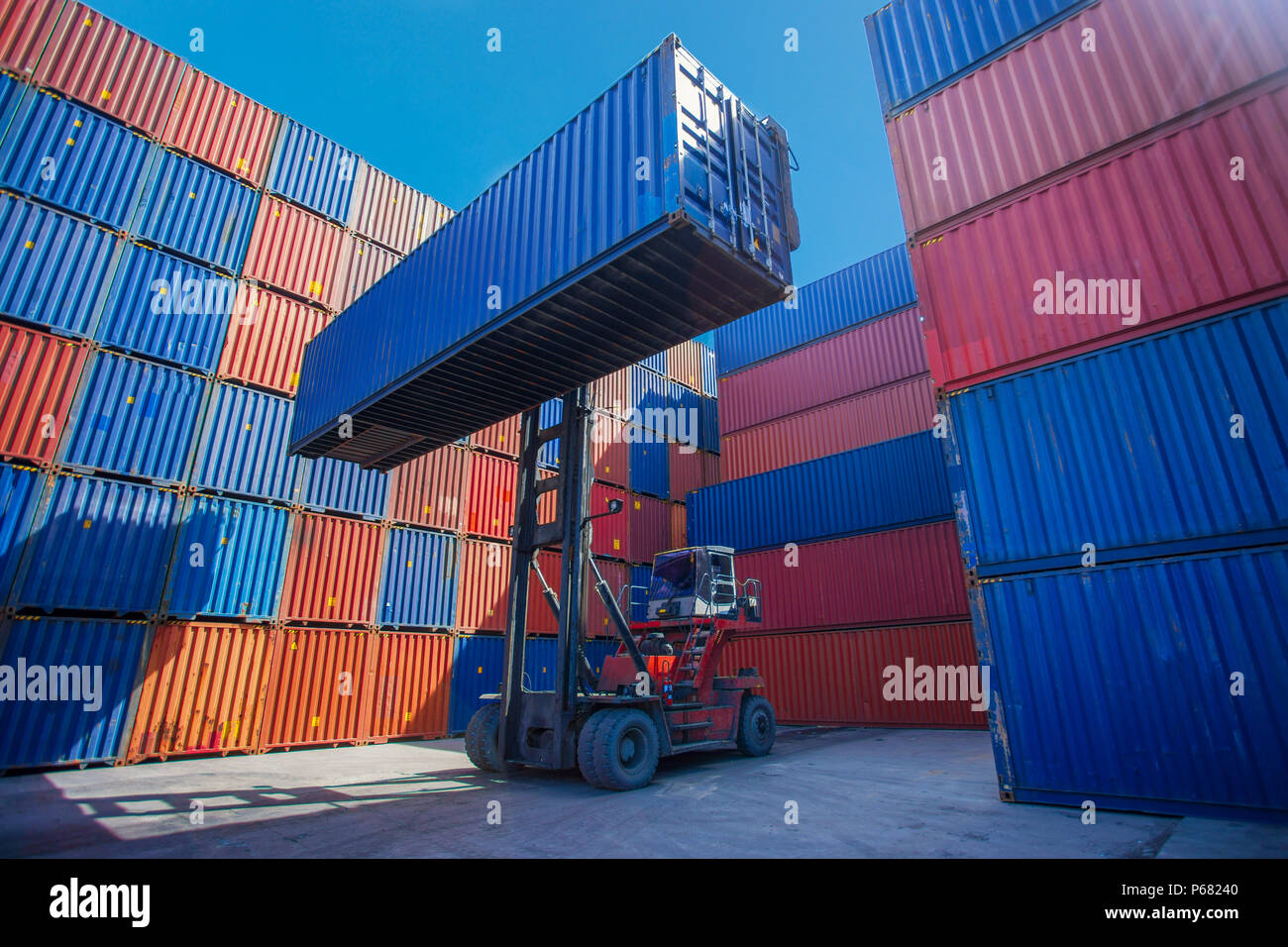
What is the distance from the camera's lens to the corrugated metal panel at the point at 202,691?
33.2 ft

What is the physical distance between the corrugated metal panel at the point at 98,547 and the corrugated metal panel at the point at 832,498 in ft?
44.5

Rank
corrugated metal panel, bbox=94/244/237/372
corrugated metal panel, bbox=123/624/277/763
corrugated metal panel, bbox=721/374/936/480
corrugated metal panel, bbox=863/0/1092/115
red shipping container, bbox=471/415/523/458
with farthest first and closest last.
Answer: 1. corrugated metal panel, bbox=721/374/936/480
2. red shipping container, bbox=471/415/523/458
3. corrugated metal panel, bbox=94/244/237/372
4. corrugated metal panel, bbox=123/624/277/763
5. corrugated metal panel, bbox=863/0/1092/115

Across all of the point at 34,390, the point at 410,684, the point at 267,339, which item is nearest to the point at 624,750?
the point at 410,684

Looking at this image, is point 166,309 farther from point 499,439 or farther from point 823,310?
point 823,310

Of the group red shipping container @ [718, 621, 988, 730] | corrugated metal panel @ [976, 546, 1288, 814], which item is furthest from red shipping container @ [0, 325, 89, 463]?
red shipping container @ [718, 621, 988, 730]

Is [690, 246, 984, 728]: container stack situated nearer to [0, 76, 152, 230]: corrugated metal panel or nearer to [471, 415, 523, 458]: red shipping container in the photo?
[471, 415, 523, 458]: red shipping container

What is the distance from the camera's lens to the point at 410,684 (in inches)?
527

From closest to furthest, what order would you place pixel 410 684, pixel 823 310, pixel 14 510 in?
pixel 14 510, pixel 410 684, pixel 823 310

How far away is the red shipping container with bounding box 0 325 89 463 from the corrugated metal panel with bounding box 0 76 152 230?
2693mm

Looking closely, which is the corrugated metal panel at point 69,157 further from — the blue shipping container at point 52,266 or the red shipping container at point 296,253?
the red shipping container at point 296,253

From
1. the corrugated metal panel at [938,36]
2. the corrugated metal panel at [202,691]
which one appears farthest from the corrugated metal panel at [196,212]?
the corrugated metal panel at [938,36]

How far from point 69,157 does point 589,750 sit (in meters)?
14.0

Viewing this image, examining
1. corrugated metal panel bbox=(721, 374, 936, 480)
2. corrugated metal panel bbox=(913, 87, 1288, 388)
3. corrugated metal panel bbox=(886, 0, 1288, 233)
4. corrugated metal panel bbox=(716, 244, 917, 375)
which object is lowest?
corrugated metal panel bbox=(913, 87, 1288, 388)

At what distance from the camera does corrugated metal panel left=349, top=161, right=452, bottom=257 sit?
50.6 ft
